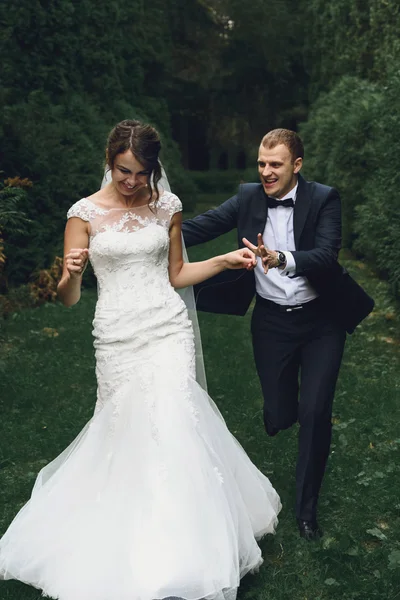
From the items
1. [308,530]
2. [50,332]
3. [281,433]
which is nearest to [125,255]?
[308,530]

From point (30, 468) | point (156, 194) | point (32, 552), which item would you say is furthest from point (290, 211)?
point (30, 468)

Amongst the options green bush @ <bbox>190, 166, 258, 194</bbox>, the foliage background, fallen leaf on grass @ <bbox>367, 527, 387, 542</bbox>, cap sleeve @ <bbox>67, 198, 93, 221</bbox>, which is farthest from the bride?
green bush @ <bbox>190, 166, 258, 194</bbox>

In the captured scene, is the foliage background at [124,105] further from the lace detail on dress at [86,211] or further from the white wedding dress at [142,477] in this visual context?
the lace detail on dress at [86,211]

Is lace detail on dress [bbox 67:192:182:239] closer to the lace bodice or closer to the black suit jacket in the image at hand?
the lace bodice

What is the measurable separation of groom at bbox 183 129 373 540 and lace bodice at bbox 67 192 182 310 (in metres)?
0.58

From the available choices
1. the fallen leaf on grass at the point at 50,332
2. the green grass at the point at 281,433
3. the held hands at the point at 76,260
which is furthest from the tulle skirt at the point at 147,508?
the fallen leaf on grass at the point at 50,332

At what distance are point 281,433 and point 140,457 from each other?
2.83 meters

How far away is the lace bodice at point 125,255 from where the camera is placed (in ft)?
14.9

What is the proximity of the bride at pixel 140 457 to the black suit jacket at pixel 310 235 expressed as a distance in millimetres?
387

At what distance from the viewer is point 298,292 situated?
5027 millimetres

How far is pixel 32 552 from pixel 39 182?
9.32 metres

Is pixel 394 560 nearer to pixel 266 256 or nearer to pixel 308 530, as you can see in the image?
pixel 308 530

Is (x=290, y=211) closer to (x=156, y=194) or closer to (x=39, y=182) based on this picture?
(x=156, y=194)

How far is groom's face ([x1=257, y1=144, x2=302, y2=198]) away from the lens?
190 inches
